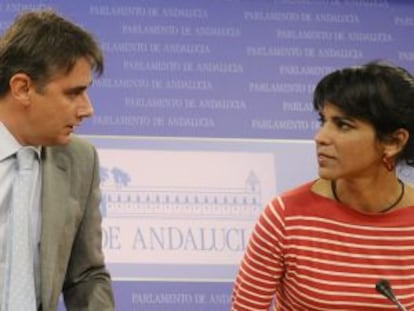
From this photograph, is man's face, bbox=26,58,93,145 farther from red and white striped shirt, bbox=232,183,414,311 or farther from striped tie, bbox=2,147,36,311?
red and white striped shirt, bbox=232,183,414,311

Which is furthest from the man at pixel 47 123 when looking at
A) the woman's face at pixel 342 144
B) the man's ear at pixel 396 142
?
the man's ear at pixel 396 142

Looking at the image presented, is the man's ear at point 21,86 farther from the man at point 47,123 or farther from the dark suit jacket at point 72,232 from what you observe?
the dark suit jacket at point 72,232

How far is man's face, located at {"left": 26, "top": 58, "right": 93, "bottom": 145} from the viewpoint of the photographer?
1855mm

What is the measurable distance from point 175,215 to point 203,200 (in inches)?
3.9

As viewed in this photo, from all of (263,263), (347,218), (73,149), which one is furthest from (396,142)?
(73,149)

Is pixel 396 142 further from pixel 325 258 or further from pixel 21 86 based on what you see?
pixel 21 86

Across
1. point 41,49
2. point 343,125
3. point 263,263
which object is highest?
point 41,49

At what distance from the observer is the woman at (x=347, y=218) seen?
6.47 ft

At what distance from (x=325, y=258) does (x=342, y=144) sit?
0.24 meters

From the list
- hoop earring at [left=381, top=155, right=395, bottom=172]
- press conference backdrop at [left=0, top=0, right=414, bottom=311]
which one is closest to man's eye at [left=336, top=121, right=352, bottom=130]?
hoop earring at [left=381, top=155, right=395, bottom=172]

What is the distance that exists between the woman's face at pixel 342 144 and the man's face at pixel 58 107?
1.60ft

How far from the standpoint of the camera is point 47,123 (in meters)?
1.85

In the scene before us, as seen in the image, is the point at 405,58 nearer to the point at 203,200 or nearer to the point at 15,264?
the point at 203,200

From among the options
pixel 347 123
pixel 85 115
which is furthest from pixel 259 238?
pixel 85 115
